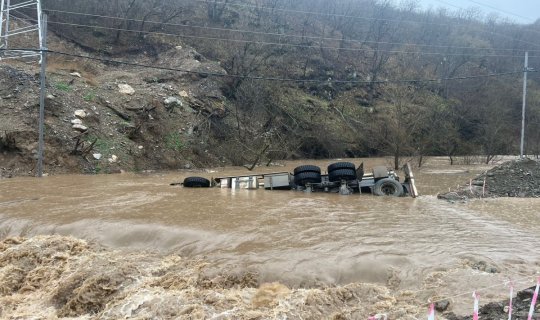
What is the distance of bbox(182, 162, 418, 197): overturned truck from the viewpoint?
621 inches

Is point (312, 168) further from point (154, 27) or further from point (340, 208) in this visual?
point (154, 27)

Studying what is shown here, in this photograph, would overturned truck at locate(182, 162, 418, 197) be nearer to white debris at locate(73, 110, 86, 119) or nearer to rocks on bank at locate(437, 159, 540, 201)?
rocks on bank at locate(437, 159, 540, 201)

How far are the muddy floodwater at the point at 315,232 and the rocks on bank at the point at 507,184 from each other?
124 centimetres

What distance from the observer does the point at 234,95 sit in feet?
123

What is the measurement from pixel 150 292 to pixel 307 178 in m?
9.86

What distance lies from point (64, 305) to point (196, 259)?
2283 mm

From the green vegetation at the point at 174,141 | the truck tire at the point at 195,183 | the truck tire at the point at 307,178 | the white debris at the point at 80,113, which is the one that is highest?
the white debris at the point at 80,113

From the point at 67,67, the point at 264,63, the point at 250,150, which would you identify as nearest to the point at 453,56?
the point at 264,63

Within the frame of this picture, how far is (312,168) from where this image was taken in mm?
16500

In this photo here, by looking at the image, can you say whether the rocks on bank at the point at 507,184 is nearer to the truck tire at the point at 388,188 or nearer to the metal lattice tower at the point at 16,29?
the truck tire at the point at 388,188

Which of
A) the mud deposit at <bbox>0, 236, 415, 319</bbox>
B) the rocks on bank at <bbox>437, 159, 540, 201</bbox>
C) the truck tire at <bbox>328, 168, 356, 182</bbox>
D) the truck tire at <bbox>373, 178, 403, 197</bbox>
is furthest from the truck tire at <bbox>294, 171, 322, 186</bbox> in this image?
the mud deposit at <bbox>0, 236, 415, 319</bbox>

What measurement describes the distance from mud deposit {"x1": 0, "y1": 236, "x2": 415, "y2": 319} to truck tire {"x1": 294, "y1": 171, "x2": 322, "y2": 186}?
329 inches

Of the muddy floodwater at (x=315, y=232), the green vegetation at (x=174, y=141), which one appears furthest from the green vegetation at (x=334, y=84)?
the muddy floodwater at (x=315, y=232)

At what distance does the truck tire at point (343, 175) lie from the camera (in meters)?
15.8
